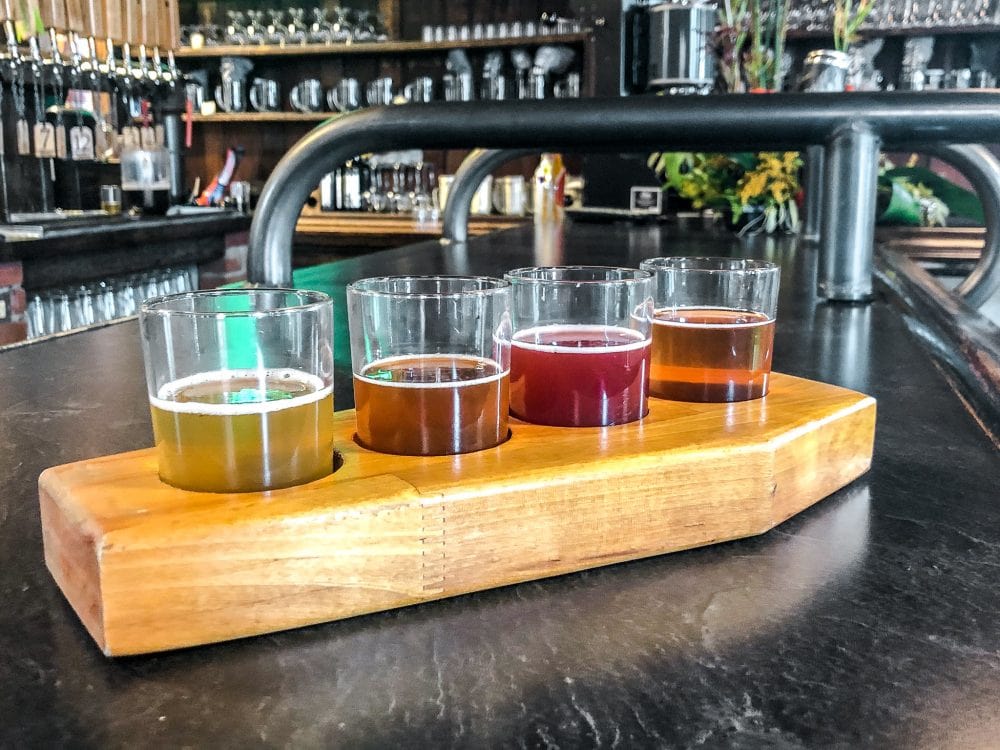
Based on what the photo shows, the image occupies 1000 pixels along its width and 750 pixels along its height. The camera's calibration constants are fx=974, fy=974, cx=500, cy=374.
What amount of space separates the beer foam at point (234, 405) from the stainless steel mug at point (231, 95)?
16.0ft

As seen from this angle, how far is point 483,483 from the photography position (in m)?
0.43

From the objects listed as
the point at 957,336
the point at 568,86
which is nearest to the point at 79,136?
the point at 568,86

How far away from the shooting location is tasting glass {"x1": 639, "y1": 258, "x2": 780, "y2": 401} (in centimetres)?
58

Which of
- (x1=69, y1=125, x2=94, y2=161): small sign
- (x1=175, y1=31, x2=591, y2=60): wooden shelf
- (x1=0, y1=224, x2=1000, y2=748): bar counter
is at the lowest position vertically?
(x1=0, y1=224, x2=1000, y2=748): bar counter

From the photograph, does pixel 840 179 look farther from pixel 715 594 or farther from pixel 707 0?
pixel 707 0

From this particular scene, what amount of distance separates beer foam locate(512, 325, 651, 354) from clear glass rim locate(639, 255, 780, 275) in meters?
0.10

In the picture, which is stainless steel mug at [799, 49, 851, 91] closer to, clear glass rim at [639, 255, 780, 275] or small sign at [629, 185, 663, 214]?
small sign at [629, 185, 663, 214]

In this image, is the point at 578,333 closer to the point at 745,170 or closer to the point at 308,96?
the point at 745,170

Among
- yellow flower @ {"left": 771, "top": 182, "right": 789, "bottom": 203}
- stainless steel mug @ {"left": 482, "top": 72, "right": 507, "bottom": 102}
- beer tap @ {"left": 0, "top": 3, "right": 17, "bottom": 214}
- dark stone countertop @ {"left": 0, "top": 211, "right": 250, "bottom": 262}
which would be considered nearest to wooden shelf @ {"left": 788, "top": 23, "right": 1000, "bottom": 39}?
stainless steel mug @ {"left": 482, "top": 72, "right": 507, "bottom": 102}

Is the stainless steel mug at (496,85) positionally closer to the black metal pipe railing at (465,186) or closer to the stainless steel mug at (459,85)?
the stainless steel mug at (459,85)

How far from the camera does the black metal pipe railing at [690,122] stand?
1.09 m

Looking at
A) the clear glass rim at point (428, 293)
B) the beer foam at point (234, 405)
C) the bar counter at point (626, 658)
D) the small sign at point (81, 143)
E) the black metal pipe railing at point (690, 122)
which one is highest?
the small sign at point (81, 143)

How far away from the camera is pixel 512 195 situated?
14.6ft

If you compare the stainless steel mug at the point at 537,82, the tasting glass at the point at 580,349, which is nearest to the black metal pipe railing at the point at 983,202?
the tasting glass at the point at 580,349
